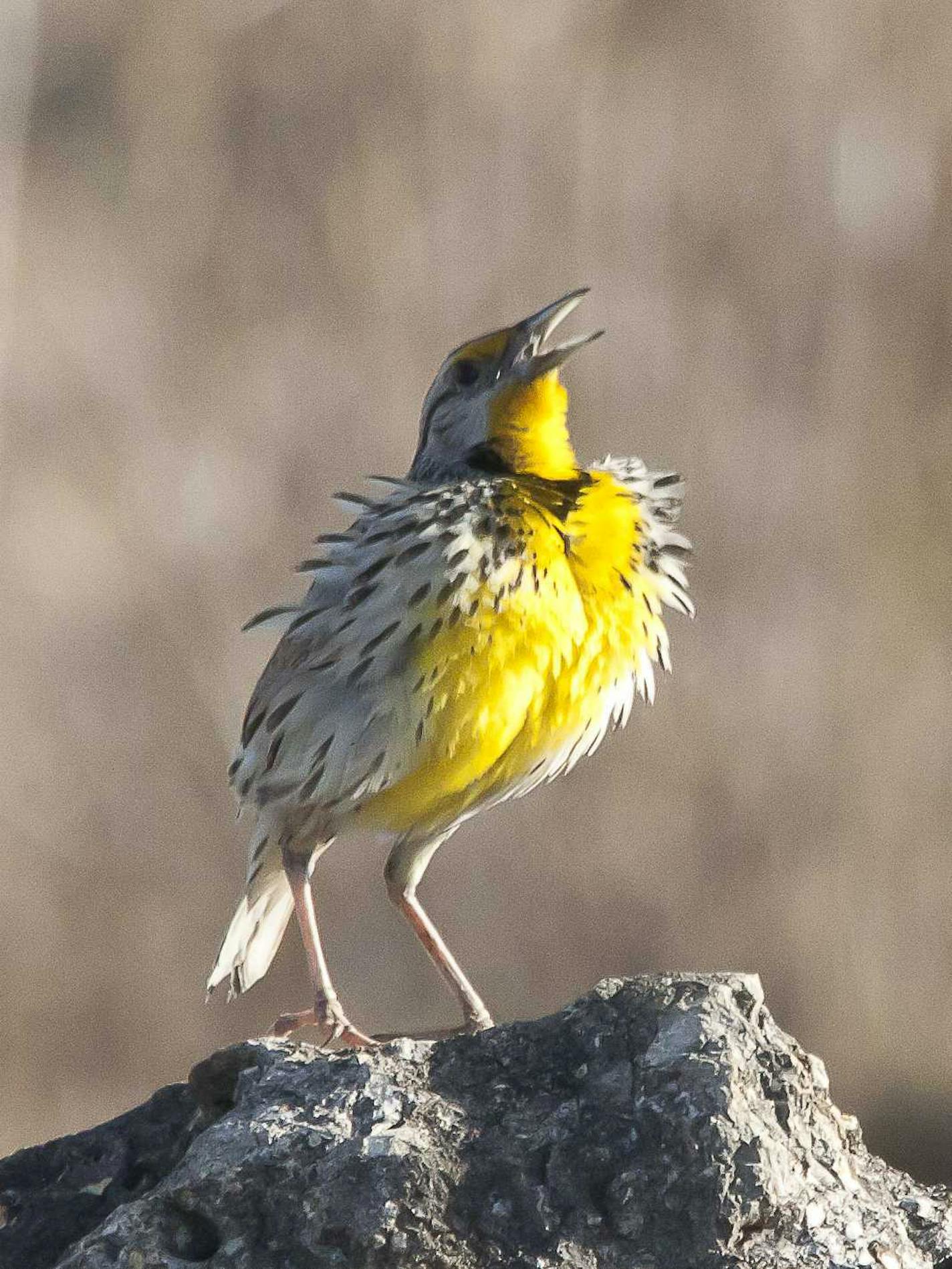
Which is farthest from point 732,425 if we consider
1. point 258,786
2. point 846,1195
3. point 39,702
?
point 846,1195

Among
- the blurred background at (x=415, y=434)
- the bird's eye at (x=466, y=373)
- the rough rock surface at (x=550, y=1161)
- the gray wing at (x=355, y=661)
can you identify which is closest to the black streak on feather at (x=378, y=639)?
the gray wing at (x=355, y=661)

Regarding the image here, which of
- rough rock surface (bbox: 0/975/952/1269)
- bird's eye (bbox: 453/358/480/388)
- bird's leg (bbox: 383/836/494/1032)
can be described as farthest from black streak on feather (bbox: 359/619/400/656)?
rough rock surface (bbox: 0/975/952/1269)

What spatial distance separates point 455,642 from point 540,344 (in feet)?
A: 2.53

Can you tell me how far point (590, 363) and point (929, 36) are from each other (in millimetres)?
2471

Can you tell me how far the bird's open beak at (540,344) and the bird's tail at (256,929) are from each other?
3.15 feet

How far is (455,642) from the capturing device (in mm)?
3250

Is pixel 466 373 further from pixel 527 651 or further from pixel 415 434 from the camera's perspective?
pixel 415 434

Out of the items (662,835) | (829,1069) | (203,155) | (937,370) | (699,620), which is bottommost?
(829,1069)

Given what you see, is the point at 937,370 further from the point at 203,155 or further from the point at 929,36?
the point at 203,155

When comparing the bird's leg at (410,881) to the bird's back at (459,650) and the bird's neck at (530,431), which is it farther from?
the bird's neck at (530,431)

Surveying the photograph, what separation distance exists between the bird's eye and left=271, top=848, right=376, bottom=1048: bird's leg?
Result: 88 cm

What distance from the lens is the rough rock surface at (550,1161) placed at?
2.15m

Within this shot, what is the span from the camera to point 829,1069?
790cm

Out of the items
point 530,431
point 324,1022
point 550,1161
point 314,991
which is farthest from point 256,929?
point 550,1161
